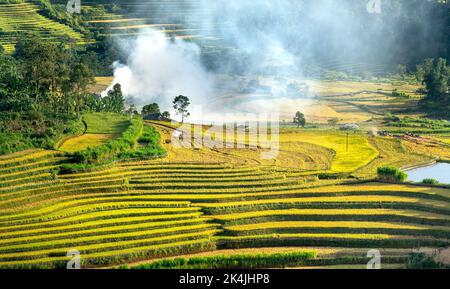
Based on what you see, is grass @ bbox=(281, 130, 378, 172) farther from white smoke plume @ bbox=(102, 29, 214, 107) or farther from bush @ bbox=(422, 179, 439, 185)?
white smoke plume @ bbox=(102, 29, 214, 107)

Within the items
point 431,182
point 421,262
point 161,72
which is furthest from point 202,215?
point 161,72

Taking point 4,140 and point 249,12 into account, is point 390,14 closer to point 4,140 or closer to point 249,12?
point 249,12

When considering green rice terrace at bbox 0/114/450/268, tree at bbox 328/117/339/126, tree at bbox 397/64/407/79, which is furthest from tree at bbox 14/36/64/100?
tree at bbox 397/64/407/79

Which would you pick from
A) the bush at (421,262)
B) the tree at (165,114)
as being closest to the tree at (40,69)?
the tree at (165,114)

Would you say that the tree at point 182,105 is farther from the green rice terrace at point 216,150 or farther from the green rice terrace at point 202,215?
the green rice terrace at point 202,215

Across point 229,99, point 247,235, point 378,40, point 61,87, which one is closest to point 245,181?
point 247,235

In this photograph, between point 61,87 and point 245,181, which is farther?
point 61,87
